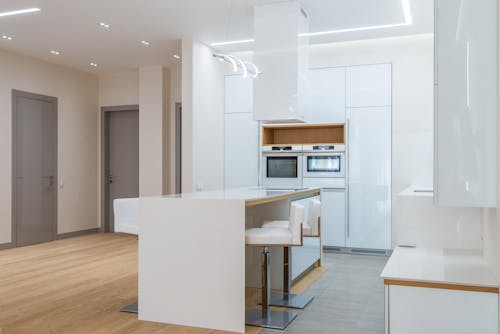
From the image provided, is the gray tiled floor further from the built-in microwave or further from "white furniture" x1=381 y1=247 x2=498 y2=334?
the built-in microwave

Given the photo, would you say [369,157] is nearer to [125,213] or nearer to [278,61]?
[278,61]

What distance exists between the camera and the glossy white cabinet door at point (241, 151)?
7.41m

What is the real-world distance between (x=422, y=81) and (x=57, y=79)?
574cm

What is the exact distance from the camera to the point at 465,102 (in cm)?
275

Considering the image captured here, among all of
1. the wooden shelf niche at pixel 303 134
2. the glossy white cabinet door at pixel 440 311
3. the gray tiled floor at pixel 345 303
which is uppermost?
the wooden shelf niche at pixel 303 134

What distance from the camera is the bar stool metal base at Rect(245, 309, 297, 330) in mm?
3600

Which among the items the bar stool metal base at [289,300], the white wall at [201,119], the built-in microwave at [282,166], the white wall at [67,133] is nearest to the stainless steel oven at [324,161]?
the built-in microwave at [282,166]

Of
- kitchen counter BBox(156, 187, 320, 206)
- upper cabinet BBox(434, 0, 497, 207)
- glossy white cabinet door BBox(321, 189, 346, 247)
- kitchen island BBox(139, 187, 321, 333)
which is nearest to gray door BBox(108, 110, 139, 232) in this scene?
glossy white cabinet door BBox(321, 189, 346, 247)

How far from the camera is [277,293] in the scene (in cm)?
450

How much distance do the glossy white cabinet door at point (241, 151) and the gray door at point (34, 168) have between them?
2927 mm

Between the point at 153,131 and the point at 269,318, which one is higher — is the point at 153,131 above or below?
above

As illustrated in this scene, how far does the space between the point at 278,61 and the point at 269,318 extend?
2854 millimetres

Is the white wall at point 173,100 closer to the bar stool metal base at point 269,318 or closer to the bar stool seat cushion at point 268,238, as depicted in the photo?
the bar stool metal base at point 269,318

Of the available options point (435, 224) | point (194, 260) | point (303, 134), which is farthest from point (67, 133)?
point (435, 224)
